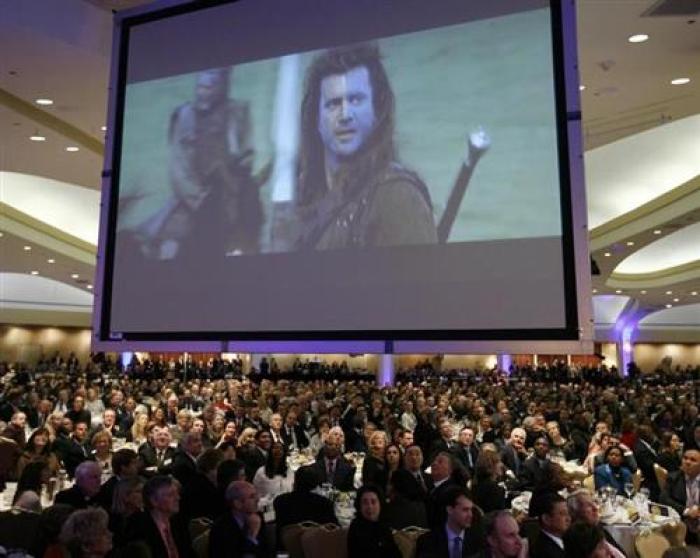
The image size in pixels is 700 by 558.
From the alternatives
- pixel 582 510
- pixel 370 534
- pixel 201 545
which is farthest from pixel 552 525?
pixel 201 545

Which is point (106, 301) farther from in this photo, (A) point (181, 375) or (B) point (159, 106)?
(A) point (181, 375)

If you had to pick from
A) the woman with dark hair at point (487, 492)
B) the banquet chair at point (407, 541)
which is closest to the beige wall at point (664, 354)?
the woman with dark hair at point (487, 492)

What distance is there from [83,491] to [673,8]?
6.35 meters

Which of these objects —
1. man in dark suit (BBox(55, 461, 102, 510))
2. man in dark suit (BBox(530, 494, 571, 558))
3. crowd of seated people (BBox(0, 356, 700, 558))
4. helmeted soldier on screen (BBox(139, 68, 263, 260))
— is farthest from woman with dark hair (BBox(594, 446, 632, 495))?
man in dark suit (BBox(55, 461, 102, 510))

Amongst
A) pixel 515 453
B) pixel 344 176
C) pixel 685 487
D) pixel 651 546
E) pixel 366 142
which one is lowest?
pixel 651 546

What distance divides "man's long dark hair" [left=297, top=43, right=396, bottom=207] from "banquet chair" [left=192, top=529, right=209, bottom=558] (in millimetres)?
2458

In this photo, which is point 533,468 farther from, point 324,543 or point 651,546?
point 324,543

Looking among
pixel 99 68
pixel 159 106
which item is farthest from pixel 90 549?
pixel 99 68

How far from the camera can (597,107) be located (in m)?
8.84

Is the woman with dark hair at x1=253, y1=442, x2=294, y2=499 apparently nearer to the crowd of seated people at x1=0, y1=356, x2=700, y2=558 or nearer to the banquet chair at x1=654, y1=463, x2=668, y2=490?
the crowd of seated people at x1=0, y1=356, x2=700, y2=558

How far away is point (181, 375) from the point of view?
33.0 meters

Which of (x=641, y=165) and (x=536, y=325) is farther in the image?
(x=641, y=165)

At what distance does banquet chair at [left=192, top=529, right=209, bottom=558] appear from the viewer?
15.6 ft

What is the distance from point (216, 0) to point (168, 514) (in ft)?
13.6
